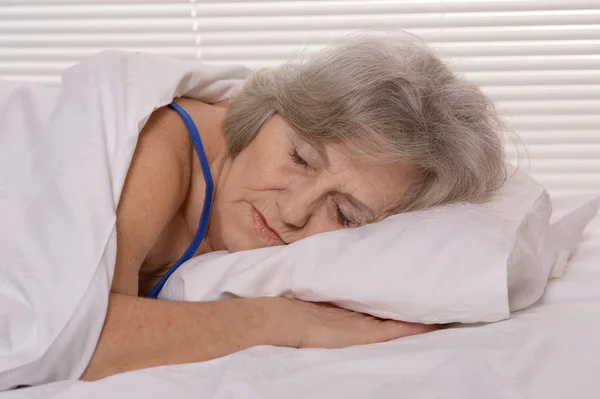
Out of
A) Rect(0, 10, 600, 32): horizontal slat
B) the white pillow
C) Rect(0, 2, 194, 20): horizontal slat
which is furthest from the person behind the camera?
Rect(0, 2, 194, 20): horizontal slat

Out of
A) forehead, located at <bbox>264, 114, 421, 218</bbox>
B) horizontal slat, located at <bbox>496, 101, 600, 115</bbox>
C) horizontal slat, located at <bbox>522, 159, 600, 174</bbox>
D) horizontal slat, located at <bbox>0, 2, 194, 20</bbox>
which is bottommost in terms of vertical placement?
horizontal slat, located at <bbox>522, 159, 600, 174</bbox>

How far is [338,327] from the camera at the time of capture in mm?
1367

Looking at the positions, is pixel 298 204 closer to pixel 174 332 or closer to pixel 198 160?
pixel 198 160

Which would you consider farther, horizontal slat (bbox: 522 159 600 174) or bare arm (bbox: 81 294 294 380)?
horizontal slat (bbox: 522 159 600 174)

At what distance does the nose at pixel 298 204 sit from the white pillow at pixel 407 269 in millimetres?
62

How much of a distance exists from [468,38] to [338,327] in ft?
5.42

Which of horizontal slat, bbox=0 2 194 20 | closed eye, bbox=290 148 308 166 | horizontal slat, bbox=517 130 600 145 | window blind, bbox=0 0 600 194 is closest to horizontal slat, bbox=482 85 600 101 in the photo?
window blind, bbox=0 0 600 194

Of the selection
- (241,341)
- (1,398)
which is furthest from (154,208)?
(1,398)

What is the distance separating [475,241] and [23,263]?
0.76 meters

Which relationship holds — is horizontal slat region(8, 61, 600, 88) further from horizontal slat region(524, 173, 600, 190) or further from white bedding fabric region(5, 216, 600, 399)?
white bedding fabric region(5, 216, 600, 399)

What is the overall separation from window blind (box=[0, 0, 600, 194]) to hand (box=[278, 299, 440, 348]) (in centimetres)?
144

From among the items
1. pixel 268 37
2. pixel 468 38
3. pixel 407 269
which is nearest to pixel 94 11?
pixel 268 37

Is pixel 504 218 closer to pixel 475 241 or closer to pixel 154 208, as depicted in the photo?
pixel 475 241

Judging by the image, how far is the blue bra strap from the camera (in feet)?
5.18
